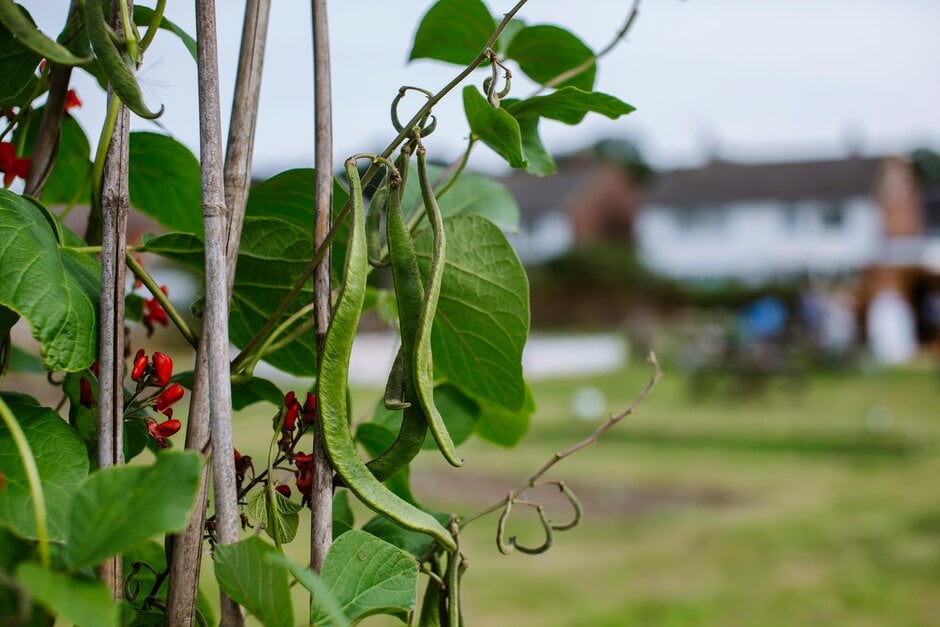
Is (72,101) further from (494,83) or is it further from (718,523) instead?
(718,523)

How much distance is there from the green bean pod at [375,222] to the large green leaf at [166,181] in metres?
0.20

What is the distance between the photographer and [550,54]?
63cm

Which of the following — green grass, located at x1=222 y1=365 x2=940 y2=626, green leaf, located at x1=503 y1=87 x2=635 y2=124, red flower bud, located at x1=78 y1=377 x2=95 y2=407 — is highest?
green leaf, located at x1=503 y1=87 x2=635 y2=124

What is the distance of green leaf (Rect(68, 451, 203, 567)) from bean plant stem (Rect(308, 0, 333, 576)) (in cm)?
10

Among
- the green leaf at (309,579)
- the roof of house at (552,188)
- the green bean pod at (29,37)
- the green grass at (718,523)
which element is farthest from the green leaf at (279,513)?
the roof of house at (552,188)

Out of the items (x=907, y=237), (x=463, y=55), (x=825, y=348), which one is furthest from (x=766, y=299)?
(x=463, y=55)

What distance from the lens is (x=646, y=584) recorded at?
402 centimetres

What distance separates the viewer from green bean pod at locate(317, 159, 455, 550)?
0.38 m

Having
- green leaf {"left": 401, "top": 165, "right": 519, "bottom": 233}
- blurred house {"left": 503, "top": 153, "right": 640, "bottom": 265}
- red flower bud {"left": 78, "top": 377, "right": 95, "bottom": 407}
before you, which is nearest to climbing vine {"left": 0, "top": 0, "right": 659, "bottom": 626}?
red flower bud {"left": 78, "top": 377, "right": 95, "bottom": 407}

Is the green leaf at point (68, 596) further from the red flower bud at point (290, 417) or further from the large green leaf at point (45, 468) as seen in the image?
the red flower bud at point (290, 417)

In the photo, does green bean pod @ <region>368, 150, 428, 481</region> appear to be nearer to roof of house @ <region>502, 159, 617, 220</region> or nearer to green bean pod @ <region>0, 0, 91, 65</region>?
green bean pod @ <region>0, 0, 91, 65</region>

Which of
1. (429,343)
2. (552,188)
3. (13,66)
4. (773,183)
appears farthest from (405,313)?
(552,188)

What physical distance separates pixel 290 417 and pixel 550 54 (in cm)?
32

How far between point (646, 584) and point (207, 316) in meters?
3.92
